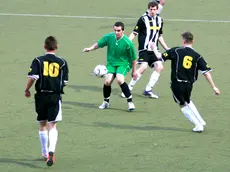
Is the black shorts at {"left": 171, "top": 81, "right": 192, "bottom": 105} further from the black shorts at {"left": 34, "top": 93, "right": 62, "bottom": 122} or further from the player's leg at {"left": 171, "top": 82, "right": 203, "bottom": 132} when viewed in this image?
the black shorts at {"left": 34, "top": 93, "right": 62, "bottom": 122}

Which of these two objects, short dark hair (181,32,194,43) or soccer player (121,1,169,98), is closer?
short dark hair (181,32,194,43)

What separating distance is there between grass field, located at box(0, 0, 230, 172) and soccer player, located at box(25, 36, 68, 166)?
0.49 m

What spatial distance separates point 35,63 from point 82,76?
5.85 metres

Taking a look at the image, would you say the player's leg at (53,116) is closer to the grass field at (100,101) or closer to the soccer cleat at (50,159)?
the soccer cleat at (50,159)

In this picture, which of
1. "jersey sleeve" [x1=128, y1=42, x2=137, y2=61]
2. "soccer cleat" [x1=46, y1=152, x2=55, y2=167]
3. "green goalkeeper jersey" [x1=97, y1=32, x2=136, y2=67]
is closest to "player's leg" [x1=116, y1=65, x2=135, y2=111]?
"green goalkeeper jersey" [x1=97, y1=32, x2=136, y2=67]

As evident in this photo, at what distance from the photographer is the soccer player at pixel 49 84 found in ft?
34.3

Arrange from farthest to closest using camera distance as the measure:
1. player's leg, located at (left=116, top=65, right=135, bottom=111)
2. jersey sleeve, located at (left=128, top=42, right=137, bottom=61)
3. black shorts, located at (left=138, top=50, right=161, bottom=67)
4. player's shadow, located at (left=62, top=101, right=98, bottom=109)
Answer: black shorts, located at (left=138, top=50, right=161, bottom=67), player's shadow, located at (left=62, top=101, right=98, bottom=109), player's leg, located at (left=116, top=65, right=135, bottom=111), jersey sleeve, located at (left=128, top=42, right=137, bottom=61)

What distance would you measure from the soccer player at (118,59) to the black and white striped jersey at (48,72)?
10.2 feet

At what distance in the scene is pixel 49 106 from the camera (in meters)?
10.6

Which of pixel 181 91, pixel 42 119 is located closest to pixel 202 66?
pixel 181 91

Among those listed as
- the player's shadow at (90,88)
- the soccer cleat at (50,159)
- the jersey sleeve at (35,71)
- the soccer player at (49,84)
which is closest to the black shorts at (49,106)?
the soccer player at (49,84)

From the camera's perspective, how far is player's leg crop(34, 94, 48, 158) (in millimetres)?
10609

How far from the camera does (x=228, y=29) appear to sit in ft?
65.1

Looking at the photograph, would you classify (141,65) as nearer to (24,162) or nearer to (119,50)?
(119,50)
